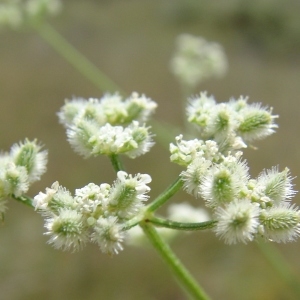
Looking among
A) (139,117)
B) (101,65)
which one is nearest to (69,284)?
(139,117)

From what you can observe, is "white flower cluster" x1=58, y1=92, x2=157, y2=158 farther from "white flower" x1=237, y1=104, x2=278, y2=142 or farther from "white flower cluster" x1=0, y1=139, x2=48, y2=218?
"white flower" x1=237, y1=104, x2=278, y2=142

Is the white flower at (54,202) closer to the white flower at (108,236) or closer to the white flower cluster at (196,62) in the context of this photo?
the white flower at (108,236)

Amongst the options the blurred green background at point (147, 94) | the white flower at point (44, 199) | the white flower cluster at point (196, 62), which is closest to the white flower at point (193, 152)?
the white flower at point (44, 199)

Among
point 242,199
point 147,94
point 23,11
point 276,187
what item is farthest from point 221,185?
point 147,94

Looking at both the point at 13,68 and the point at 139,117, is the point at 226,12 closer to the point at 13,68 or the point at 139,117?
the point at 13,68

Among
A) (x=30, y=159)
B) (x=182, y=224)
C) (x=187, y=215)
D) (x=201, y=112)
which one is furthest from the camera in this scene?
(x=187, y=215)

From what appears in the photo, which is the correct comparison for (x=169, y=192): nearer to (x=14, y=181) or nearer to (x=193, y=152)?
(x=193, y=152)

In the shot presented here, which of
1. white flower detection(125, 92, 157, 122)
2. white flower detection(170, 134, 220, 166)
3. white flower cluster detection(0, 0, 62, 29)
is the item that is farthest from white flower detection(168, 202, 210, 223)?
white flower cluster detection(0, 0, 62, 29)
